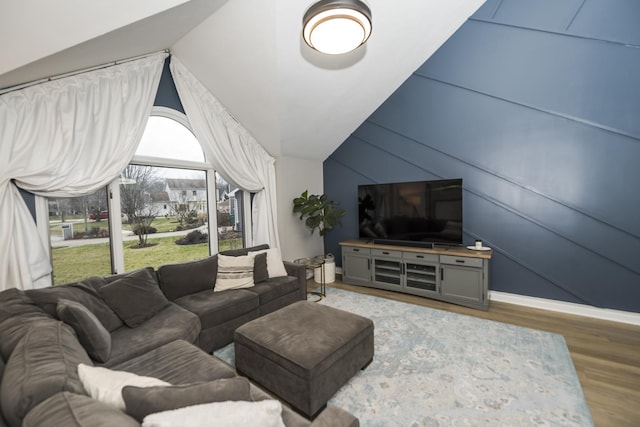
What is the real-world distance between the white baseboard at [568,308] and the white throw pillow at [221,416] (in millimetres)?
3593

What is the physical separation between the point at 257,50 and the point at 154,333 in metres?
2.74

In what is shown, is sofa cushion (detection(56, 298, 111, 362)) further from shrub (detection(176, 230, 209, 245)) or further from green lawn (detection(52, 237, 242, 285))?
shrub (detection(176, 230, 209, 245))

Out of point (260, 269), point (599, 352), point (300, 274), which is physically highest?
point (260, 269)

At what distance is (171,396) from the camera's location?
0.87 m

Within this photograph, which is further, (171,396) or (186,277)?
(186,277)

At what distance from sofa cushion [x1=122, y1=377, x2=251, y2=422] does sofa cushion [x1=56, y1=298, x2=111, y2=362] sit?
1002 millimetres

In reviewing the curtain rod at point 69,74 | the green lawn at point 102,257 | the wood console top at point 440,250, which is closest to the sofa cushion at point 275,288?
the green lawn at point 102,257

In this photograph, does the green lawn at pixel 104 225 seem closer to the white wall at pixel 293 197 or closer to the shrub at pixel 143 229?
the shrub at pixel 143 229

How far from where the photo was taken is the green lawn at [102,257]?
2490 mm

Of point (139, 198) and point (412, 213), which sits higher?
point (139, 198)

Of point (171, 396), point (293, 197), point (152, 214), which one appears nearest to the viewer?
point (171, 396)

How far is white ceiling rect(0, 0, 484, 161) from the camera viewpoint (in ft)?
5.45

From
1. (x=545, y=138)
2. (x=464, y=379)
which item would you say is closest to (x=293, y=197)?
(x=464, y=379)

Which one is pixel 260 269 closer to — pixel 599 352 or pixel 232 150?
pixel 232 150
